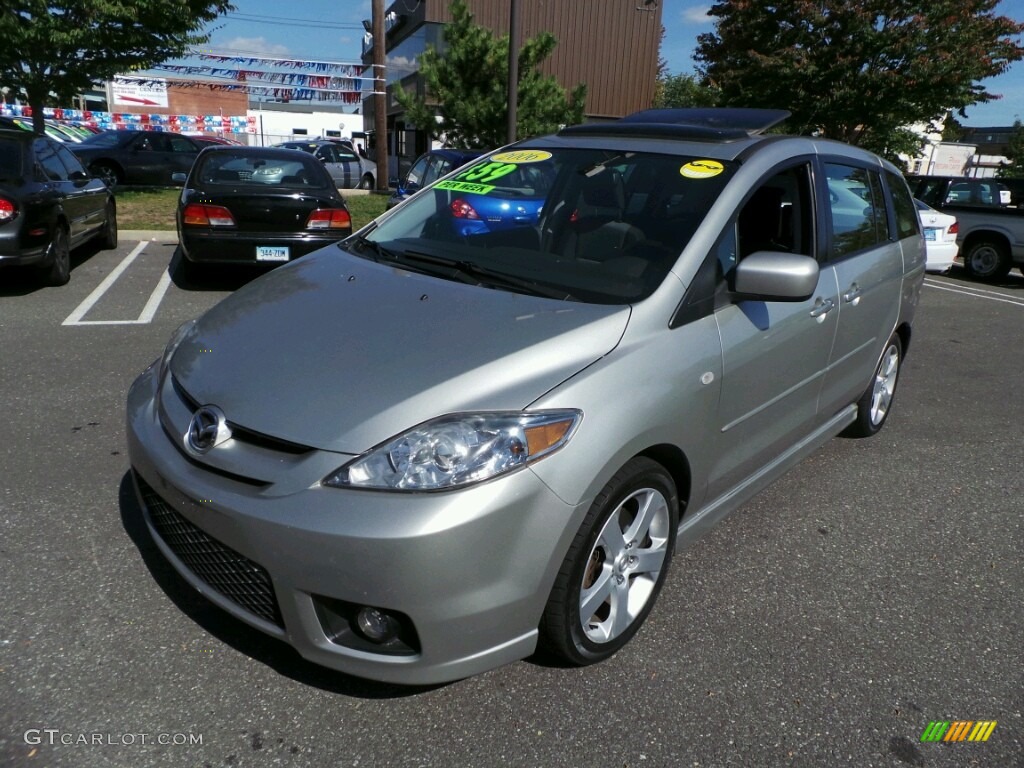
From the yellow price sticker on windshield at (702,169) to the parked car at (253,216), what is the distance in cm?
531

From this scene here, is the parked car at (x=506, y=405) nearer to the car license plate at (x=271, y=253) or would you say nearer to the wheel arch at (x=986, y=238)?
the car license plate at (x=271, y=253)

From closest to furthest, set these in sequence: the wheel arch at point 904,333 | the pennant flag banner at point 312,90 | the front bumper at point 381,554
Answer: the front bumper at point 381,554
the wheel arch at point 904,333
the pennant flag banner at point 312,90

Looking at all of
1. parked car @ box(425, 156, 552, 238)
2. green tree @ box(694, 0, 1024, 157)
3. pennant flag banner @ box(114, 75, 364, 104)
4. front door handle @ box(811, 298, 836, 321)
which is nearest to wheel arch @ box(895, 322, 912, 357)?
front door handle @ box(811, 298, 836, 321)

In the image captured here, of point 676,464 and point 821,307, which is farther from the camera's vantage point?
point 821,307

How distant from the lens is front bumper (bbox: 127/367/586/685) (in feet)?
6.76

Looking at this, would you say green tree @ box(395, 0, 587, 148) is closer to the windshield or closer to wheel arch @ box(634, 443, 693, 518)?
the windshield

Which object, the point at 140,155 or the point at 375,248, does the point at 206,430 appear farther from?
the point at 140,155

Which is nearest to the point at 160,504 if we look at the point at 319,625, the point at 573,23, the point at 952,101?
the point at 319,625

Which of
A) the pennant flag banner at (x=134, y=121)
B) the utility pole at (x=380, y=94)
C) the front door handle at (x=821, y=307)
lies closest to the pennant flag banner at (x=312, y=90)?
the pennant flag banner at (x=134, y=121)

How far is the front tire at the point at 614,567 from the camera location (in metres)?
2.35

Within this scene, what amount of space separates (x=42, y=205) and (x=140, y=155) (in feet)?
38.9

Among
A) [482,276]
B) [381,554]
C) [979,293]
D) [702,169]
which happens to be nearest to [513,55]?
[979,293]

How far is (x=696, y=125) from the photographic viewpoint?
3752 mm

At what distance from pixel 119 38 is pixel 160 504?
1428cm
